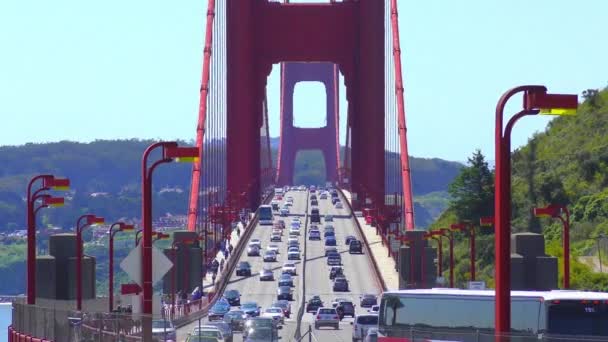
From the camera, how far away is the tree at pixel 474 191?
395 feet

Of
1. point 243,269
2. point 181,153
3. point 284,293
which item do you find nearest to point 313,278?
point 243,269

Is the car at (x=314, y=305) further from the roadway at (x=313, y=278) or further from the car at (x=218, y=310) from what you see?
the car at (x=218, y=310)

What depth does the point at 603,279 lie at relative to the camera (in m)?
61.0

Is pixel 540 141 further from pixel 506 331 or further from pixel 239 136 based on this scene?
pixel 506 331

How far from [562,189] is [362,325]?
5085 centimetres

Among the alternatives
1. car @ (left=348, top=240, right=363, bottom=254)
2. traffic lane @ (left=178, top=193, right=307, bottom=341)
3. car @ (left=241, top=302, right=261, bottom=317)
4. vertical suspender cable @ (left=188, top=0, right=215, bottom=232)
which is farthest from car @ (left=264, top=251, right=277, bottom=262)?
car @ (left=241, top=302, right=261, bottom=317)

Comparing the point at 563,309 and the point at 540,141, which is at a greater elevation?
the point at 540,141

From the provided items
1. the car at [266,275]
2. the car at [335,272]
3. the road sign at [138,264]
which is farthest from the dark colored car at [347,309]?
the road sign at [138,264]

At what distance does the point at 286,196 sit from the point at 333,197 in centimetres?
1322

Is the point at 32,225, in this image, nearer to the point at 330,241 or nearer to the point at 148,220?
the point at 148,220

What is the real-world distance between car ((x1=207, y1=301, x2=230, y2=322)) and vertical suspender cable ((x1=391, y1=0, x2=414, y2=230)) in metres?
25.3

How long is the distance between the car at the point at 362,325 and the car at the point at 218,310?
1253 centimetres

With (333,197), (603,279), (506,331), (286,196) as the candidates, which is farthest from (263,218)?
(506,331)

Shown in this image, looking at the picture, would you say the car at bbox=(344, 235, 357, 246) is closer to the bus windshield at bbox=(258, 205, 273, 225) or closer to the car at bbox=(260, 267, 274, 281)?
the bus windshield at bbox=(258, 205, 273, 225)
